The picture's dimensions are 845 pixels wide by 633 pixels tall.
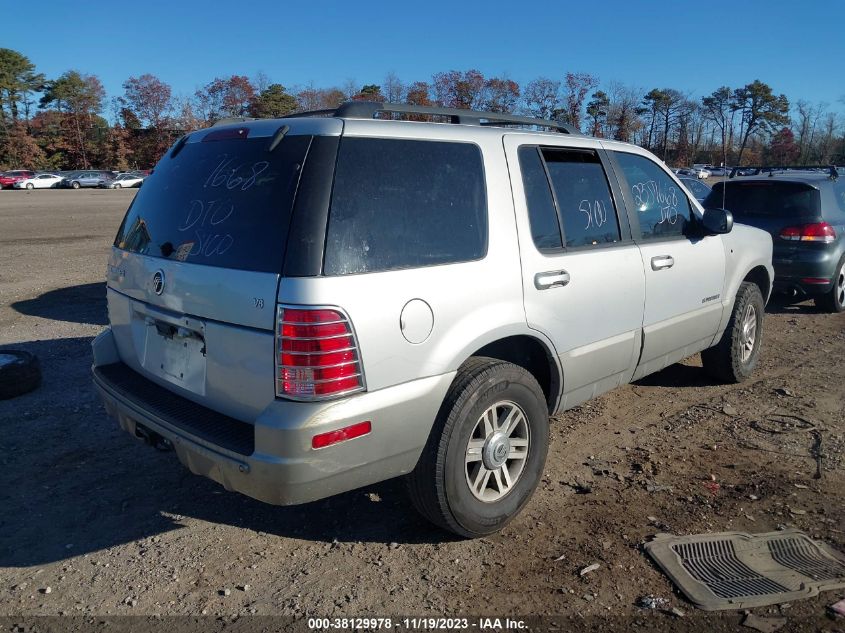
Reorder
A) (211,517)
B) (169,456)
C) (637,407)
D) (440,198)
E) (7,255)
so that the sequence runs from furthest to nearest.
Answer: (7,255) < (637,407) < (169,456) < (211,517) < (440,198)

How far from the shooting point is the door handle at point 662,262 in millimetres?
4492

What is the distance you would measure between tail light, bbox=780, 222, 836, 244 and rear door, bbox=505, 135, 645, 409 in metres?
5.23

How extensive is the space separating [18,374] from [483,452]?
3952 millimetres

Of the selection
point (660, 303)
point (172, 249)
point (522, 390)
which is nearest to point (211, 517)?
point (172, 249)

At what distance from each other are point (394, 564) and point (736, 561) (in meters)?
1.67

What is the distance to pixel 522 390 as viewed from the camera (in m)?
3.47

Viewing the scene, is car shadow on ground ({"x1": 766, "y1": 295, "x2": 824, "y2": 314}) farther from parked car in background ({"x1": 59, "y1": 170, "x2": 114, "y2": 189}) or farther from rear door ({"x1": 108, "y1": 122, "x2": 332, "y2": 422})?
parked car in background ({"x1": 59, "y1": 170, "x2": 114, "y2": 189})

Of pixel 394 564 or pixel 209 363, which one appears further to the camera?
pixel 394 564

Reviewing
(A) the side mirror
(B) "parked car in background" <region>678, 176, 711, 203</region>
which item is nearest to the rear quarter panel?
(A) the side mirror

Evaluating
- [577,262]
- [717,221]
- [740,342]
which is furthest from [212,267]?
[740,342]

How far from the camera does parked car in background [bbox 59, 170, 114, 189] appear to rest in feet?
185

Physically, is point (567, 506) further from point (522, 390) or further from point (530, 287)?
point (530, 287)

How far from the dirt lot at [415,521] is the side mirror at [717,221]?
1.43m

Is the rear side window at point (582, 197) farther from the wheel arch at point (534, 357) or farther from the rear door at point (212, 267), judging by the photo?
the rear door at point (212, 267)
